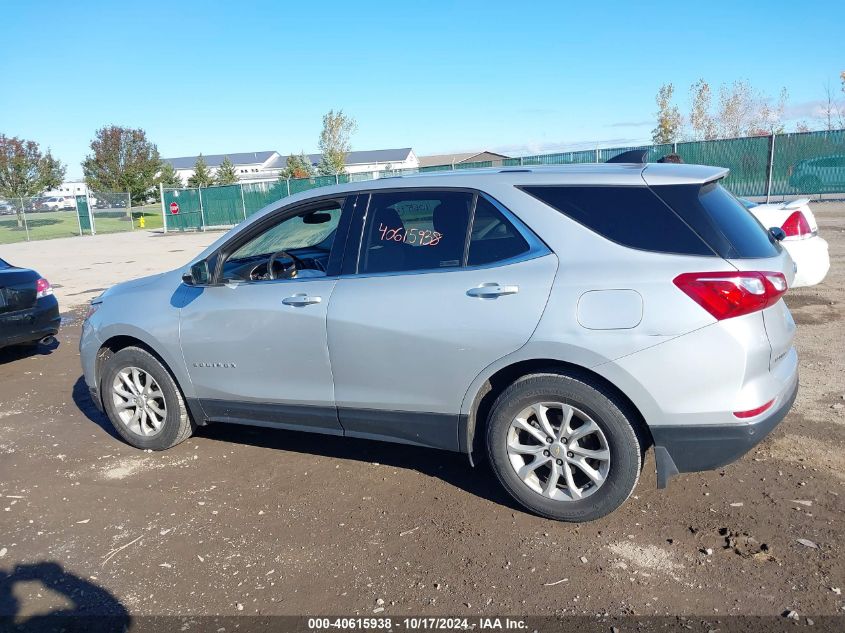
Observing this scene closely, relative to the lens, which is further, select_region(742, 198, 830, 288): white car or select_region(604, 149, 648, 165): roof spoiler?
select_region(742, 198, 830, 288): white car

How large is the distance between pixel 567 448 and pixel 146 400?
10.2ft

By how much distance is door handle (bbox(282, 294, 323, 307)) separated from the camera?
416 cm

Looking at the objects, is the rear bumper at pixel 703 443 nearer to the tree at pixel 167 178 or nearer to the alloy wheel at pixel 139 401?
the alloy wheel at pixel 139 401

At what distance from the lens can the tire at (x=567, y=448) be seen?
348cm

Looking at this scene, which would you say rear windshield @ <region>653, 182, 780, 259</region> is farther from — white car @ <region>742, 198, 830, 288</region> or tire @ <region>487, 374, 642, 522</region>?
white car @ <region>742, 198, 830, 288</region>

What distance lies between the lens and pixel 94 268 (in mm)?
18141

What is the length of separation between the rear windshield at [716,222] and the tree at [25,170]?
1917 inches

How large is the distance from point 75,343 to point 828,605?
8.78m

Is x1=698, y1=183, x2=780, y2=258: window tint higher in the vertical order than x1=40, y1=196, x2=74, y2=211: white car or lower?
lower

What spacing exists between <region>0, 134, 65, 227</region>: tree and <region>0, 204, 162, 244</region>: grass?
7.52 m

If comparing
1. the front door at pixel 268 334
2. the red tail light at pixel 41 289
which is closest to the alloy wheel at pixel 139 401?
the front door at pixel 268 334

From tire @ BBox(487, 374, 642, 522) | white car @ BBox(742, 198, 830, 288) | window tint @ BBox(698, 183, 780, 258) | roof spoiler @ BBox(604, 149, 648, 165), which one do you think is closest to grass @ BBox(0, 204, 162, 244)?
white car @ BBox(742, 198, 830, 288)

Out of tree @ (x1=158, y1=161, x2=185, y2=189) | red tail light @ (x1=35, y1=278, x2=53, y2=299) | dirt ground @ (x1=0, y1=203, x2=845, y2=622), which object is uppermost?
tree @ (x1=158, y1=161, x2=185, y2=189)

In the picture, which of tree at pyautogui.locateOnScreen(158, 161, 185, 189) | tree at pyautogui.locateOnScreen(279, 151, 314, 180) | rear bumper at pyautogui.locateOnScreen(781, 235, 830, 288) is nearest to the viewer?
rear bumper at pyautogui.locateOnScreen(781, 235, 830, 288)
